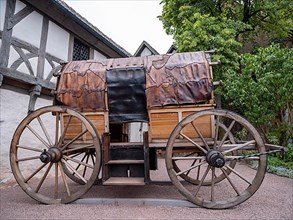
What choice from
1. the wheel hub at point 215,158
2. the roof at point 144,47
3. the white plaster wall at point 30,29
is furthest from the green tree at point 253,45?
the white plaster wall at point 30,29

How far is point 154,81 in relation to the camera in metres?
3.34

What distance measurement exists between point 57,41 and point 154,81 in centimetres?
444

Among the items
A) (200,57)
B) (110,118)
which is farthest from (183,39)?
(110,118)

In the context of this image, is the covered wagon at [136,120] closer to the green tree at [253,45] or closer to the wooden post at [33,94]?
the wooden post at [33,94]

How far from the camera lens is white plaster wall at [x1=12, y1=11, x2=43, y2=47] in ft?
17.6

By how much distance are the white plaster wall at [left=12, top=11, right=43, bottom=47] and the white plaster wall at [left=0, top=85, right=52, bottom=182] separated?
4.14 feet

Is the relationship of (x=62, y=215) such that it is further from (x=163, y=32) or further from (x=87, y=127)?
(x=163, y=32)

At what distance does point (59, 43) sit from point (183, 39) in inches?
171

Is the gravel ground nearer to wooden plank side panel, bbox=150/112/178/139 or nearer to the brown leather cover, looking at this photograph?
wooden plank side panel, bbox=150/112/178/139

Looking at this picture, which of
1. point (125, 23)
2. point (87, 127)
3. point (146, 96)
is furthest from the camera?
point (125, 23)

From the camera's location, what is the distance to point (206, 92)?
124 inches

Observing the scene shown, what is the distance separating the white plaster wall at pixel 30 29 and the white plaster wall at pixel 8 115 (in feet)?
4.14

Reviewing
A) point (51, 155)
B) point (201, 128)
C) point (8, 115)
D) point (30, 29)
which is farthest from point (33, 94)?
point (201, 128)

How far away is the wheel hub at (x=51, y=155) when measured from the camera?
3.14 m
